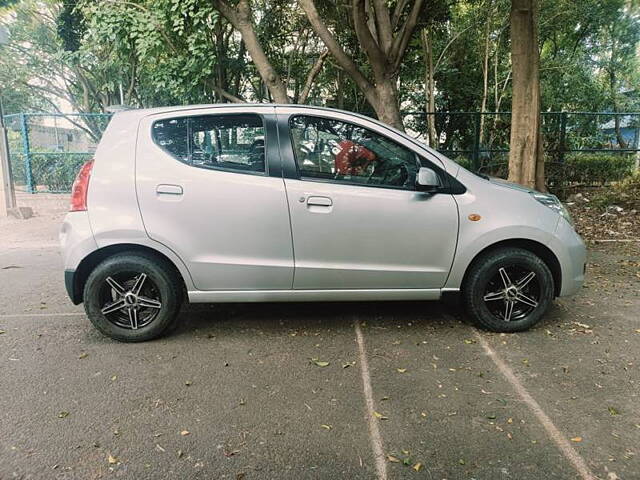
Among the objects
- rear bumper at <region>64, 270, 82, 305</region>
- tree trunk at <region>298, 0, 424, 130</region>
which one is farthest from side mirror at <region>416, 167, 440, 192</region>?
tree trunk at <region>298, 0, 424, 130</region>

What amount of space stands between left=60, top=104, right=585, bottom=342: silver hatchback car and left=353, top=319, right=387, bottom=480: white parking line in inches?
22.0

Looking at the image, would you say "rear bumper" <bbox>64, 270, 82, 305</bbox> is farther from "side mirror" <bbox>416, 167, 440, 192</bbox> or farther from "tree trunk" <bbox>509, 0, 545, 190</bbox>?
"tree trunk" <bbox>509, 0, 545, 190</bbox>

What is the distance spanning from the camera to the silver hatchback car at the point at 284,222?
3764 millimetres

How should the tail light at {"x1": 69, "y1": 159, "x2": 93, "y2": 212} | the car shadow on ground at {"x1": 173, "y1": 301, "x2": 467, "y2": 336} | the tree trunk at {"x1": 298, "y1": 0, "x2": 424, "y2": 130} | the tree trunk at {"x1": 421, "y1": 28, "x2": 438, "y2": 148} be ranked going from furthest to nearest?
the tree trunk at {"x1": 421, "y1": 28, "x2": 438, "y2": 148}, the tree trunk at {"x1": 298, "y1": 0, "x2": 424, "y2": 130}, the car shadow on ground at {"x1": 173, "y1": 301, "x2": 467, "y2": 336}, the tail light at {"x1": 69, "y1": 159, "x2": 93, "y2": 212}

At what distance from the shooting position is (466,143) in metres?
11.1

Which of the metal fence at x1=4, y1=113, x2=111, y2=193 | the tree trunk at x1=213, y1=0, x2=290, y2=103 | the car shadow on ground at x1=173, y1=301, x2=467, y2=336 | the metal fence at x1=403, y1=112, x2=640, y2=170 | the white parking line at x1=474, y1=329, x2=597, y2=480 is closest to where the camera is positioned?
the white parking line at x1=474, y1=329, x2=597, y2=480

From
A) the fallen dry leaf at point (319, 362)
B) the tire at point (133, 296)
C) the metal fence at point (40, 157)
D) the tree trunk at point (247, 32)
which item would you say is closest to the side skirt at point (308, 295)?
the tire at point (133, 296)

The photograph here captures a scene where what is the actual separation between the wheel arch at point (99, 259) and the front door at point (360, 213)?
3.47 ft

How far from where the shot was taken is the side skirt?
3.94 m

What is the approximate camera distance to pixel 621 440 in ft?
8.68

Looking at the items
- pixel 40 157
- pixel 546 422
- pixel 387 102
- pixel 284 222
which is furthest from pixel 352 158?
pixel 40 157

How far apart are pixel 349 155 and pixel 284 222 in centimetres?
75

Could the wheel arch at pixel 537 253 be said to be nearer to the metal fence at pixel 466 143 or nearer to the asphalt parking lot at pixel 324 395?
the asphalt parking lot at pixel 324 395

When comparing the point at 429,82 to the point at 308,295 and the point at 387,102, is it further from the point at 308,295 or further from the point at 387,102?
the point at 308,295
